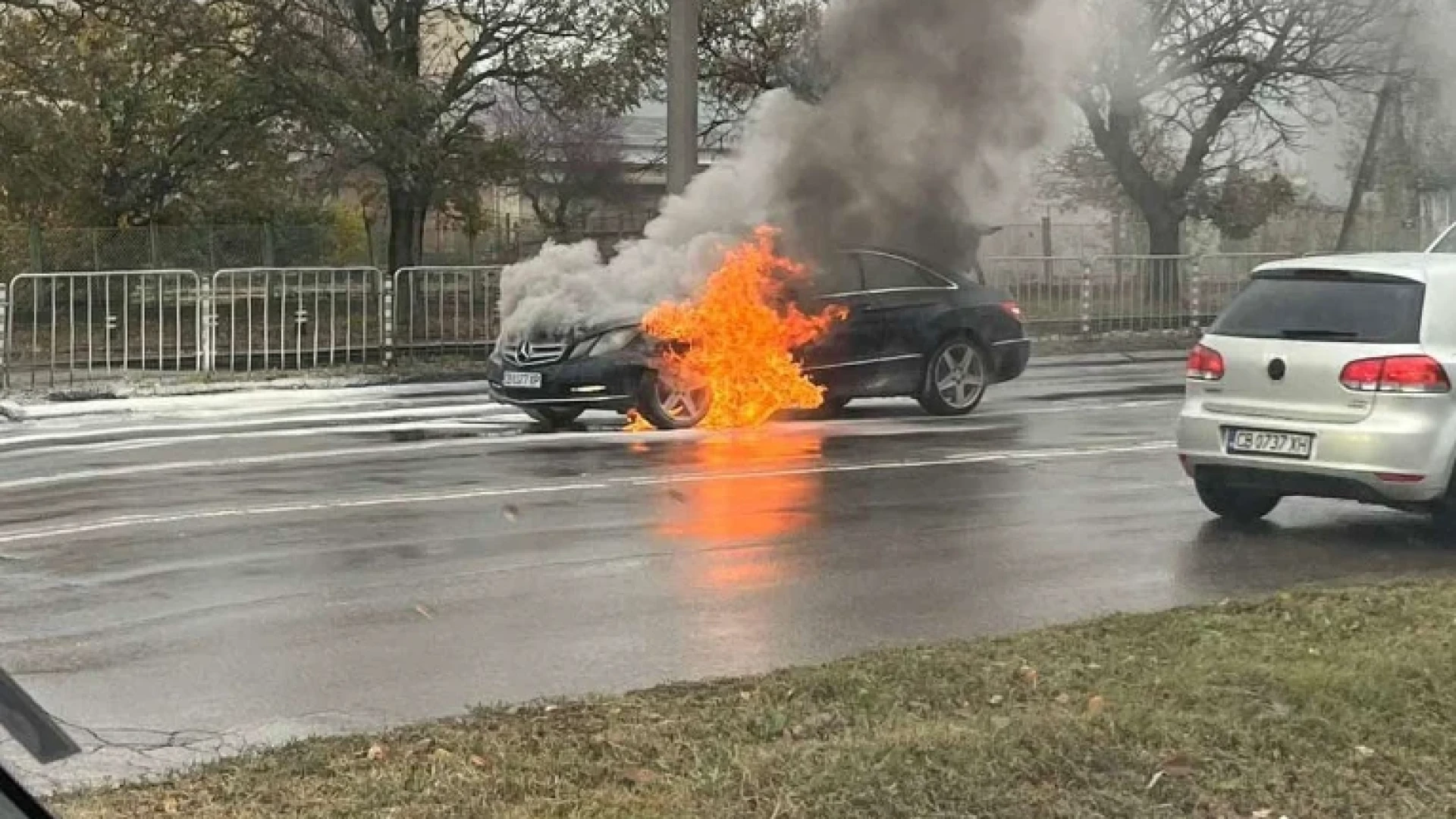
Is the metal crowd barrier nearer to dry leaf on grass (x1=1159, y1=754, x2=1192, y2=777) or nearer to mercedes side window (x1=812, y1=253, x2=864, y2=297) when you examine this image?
mercedes side window (x1=812, y1=253, x2=864, y2=297)

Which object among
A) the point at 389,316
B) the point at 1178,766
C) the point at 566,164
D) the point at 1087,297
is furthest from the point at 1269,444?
the point at 566,164

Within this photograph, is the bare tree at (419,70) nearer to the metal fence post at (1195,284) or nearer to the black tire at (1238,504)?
the metal fence post at (1195,284)

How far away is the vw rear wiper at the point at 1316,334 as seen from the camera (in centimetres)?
884

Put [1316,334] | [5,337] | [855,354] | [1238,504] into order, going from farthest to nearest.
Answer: [5,337], [855,354], [1238,504], [1316,334]

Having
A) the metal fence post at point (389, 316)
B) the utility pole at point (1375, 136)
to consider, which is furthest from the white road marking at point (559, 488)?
the utility pole at point (1375, 136)

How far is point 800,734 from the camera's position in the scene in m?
4.95

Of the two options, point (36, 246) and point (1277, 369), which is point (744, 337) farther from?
point (36, 246)

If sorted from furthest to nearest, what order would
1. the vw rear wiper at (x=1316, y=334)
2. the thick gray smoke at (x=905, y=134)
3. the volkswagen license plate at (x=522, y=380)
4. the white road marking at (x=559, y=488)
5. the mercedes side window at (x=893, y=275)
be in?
the thick gray smoke at (x=905, y=134) → the mercedes side window at (x=893, y=275) → the volkswagen license plate at (x=522, y=380) → the white road marking at (x=559, y=488) → the vw rear wiper at (x=1316, y=334)

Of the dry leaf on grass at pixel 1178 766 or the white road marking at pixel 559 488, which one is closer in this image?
the dry leaf on grass at pixel 1178 766

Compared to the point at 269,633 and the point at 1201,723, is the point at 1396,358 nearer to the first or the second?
the point at 1201,723

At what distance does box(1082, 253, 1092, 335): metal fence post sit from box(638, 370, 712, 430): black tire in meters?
14.2

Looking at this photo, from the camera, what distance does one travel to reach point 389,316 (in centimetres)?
2066

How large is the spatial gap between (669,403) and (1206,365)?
525 centimetres

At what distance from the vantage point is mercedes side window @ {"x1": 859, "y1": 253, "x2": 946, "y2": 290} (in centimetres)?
1460
